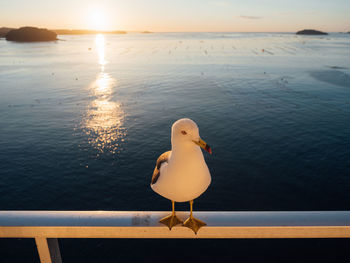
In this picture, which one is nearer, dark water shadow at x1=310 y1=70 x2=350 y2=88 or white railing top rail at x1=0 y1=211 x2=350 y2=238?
white railing top rail at x1=0 y1=211 x2=350 y2=238

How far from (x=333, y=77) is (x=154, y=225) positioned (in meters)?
95.6

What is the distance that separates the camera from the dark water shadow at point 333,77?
71.0m

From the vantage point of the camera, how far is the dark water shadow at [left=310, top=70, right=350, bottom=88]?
71.0m

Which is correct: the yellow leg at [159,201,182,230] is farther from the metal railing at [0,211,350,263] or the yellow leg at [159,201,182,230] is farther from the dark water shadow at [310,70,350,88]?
the dark water shadow at [310,70,350,88]

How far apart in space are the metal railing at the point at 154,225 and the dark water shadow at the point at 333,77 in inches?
3222

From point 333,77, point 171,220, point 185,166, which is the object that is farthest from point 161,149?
point 333,77

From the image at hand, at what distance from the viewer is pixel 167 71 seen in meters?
99.3
